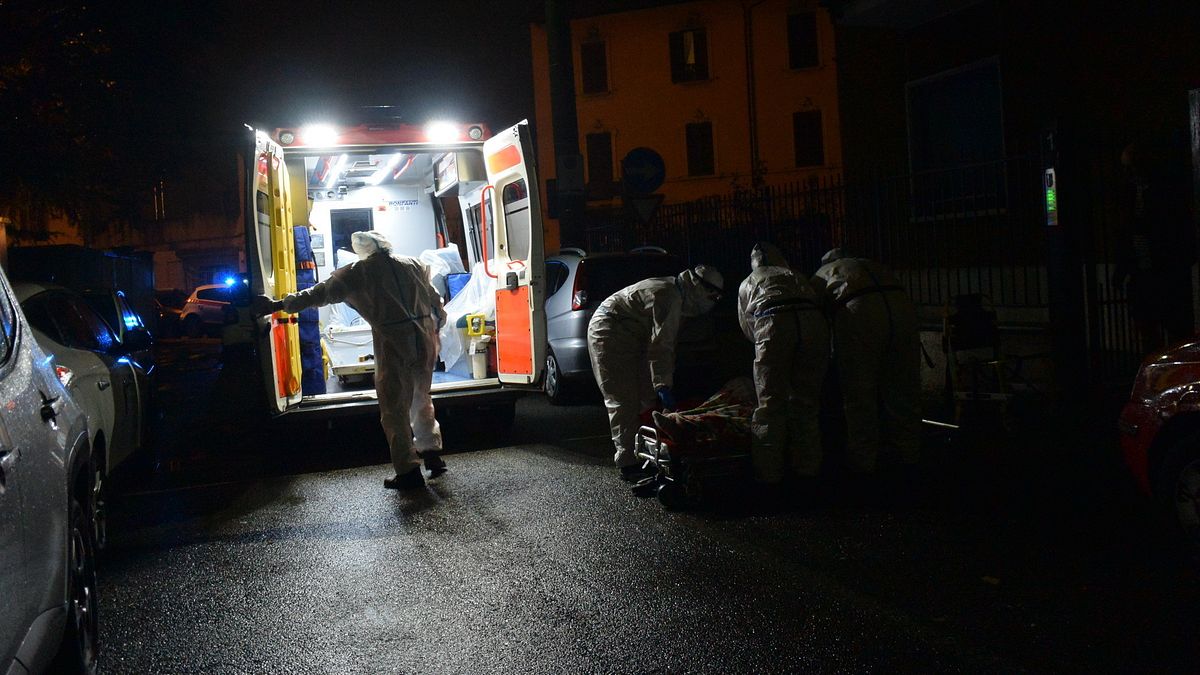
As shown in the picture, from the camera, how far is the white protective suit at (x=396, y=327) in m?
7.86

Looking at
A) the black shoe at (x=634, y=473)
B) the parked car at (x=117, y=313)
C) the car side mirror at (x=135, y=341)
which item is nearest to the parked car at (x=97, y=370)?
the car side mirror at (x=135, y=341)

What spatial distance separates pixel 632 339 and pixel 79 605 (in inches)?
175

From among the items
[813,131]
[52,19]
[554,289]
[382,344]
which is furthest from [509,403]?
[813,131]

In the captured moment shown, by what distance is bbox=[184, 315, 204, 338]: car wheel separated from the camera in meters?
33.2

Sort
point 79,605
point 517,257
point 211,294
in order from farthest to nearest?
1. point 211,294
2. point 517,257
3. point 79,605

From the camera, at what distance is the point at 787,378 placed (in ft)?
21.8

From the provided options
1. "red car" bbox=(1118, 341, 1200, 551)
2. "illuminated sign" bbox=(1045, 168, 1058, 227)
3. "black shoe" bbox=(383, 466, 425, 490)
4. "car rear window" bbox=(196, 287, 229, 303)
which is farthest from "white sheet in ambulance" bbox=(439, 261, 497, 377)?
"car rear window" bbox=(196, 287, 229, 303)

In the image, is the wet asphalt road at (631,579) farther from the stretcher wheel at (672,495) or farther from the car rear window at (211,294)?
the car rear window at (211,294)

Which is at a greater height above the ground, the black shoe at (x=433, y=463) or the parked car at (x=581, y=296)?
the parked car at (x=581, y=296)

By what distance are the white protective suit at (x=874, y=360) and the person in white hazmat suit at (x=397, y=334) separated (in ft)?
9.86

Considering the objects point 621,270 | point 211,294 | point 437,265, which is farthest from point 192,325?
point 621,270

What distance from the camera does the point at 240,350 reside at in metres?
24.2

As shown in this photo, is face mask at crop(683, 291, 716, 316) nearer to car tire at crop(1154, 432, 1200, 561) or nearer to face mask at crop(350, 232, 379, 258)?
face mask at crop(350, 232, 379, 258)

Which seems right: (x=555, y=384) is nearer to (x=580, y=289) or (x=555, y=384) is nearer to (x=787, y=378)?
(x=580, y=289)
